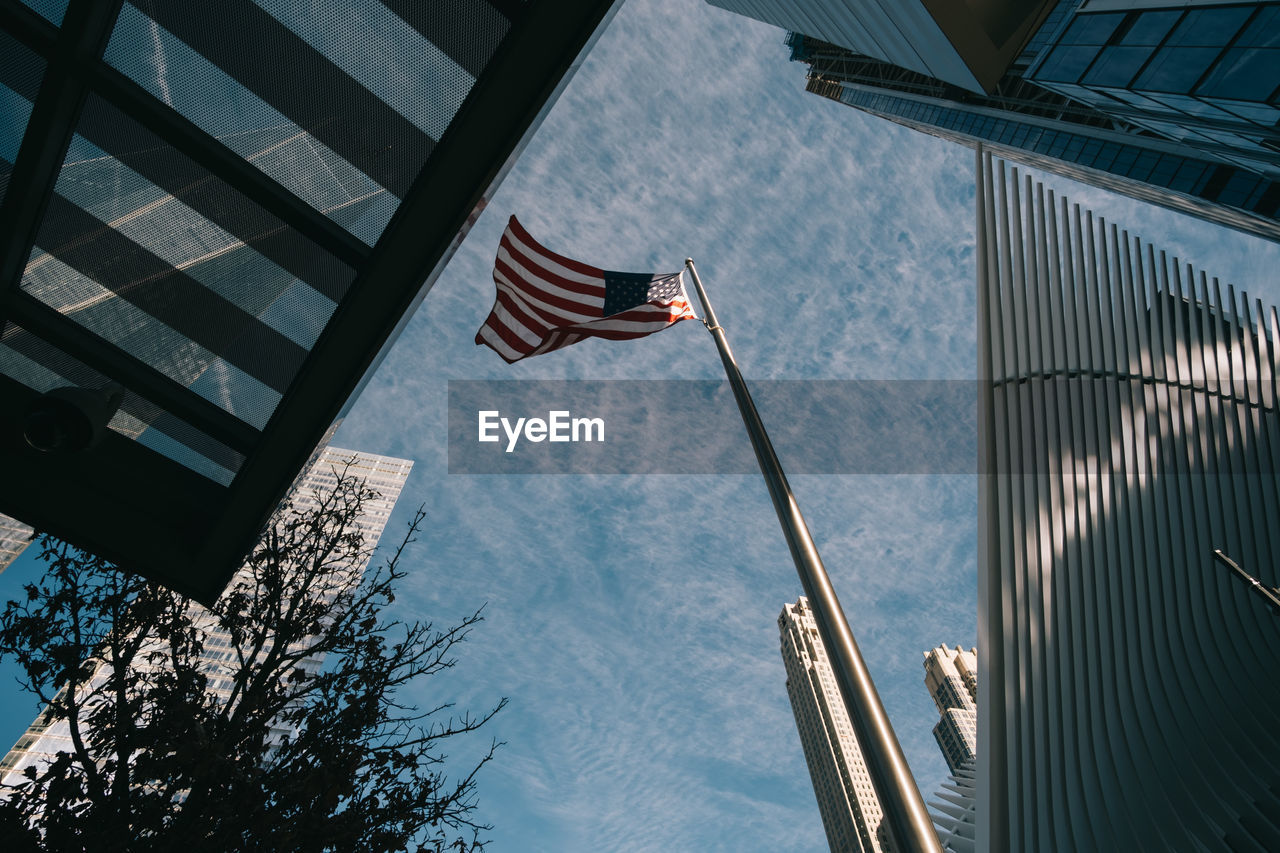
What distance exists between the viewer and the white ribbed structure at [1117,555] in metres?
12.3

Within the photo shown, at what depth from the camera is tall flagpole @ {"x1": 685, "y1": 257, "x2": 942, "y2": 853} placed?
2855mm

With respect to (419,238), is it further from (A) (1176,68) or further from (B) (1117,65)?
(B) (1117,65)

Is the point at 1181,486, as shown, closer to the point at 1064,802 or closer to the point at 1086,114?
the point at 1064,802

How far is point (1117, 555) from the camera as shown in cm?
1611

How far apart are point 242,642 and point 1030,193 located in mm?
22617

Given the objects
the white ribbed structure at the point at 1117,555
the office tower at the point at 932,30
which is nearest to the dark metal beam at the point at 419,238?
the white ribbed structure at the point at 1117,555

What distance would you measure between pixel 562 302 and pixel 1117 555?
16.2 meters

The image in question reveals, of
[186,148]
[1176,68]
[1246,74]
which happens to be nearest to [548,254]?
[186,148]

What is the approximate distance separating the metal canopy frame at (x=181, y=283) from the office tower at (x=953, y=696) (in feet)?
461

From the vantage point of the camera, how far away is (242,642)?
937 cm

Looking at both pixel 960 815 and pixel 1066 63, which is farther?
pixel 1066 63

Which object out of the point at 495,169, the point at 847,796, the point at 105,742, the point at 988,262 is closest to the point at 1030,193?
the point at 988,262

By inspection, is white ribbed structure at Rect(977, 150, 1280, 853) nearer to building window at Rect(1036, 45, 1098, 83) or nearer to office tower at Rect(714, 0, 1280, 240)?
office tower at Rect(714, 0, 1280, 240)

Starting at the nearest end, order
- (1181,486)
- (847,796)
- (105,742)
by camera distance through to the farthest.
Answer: (105,742) → (1181,486) → (847,796)
